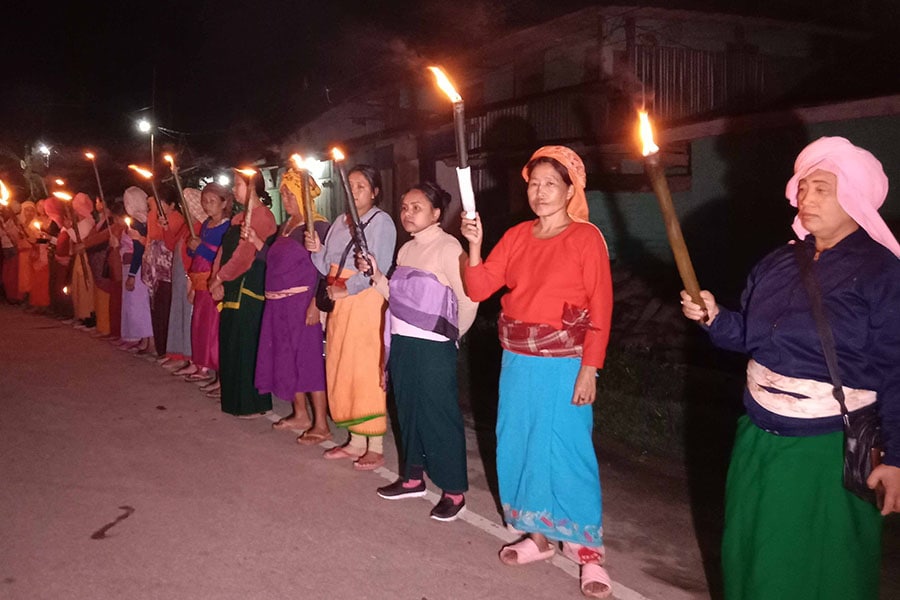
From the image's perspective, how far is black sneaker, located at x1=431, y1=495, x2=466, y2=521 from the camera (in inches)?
173

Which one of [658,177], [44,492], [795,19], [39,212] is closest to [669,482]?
[658,177]

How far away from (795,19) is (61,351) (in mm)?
12229

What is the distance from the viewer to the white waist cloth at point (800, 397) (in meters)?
2.53

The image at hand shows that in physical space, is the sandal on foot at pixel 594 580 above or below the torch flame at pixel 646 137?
below

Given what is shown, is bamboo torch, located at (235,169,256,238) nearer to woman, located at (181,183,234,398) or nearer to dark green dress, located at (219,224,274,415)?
dark green dress, located at (219,224,274,415)

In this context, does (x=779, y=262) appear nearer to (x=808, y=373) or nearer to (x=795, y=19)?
(x=808, y=373)

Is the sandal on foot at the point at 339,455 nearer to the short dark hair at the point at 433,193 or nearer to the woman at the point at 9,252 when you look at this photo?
the short dark hair at the point at 433,193

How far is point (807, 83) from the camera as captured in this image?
11.1 m

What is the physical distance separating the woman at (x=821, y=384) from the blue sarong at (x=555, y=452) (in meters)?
0.90

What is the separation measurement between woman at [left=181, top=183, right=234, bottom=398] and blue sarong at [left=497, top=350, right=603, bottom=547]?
4239 millimetres

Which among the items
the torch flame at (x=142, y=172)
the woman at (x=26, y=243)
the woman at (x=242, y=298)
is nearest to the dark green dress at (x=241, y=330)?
the woman at (x=242, y=298)

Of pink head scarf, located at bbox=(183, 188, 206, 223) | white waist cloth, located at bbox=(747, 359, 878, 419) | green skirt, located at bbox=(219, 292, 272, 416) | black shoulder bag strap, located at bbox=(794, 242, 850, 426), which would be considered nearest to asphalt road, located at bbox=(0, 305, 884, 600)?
green skirt, located at bbox=(219, 292, 272, 416)

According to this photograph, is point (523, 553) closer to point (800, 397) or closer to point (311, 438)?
point (800, 397)

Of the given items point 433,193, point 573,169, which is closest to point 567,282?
point 573,169
